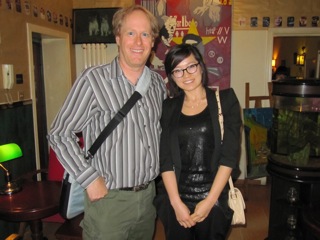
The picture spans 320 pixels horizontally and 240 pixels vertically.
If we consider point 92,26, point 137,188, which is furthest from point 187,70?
point 92,26

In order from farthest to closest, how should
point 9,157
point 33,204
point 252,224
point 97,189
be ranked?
1. point 252,224
2. point 9,157
3. point 33,204
4. point 97,189

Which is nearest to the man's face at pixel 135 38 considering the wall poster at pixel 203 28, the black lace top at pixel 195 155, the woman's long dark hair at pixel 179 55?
the woman's long dark hair at pixel 179 55

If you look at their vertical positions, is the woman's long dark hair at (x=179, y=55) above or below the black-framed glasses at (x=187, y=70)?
above

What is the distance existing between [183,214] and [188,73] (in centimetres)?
71

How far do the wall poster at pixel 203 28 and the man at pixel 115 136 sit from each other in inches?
98.9

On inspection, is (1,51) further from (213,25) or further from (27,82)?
(213,25)

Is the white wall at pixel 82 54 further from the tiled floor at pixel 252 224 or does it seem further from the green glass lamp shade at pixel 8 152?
the tiled floor at pixel 252 224

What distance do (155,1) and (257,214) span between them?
9.82 ft

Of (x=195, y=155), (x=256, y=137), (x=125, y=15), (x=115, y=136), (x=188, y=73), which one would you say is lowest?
(x=256, y=137)

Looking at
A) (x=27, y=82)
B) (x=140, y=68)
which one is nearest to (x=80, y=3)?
(x=27, y=82)

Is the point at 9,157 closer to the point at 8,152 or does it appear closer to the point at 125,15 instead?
the point at 8,152

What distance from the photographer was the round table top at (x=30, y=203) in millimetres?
1962

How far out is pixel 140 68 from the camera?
1464mm

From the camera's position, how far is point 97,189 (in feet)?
4.31
